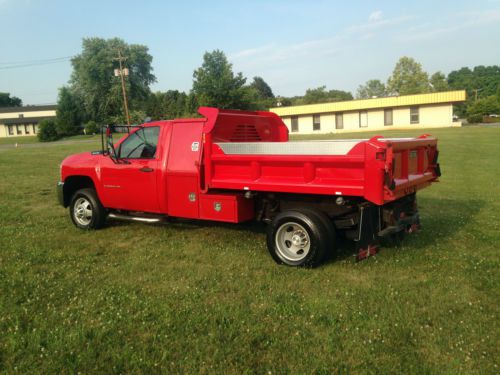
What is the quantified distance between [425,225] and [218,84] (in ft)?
175

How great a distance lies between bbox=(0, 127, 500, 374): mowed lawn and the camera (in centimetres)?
364

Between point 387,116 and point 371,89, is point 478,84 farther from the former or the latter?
point 387,116

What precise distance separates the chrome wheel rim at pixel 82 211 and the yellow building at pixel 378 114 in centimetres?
4094

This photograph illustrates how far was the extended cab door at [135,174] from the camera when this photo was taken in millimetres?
7195

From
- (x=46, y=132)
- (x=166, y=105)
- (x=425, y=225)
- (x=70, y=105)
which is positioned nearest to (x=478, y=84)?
(x=166, y=105)

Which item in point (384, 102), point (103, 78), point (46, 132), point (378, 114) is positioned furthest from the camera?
point (103, 78)

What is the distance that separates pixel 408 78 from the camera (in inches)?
3295

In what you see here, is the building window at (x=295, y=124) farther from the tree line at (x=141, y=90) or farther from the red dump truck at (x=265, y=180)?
the red dump truck at (x=265, y=180)

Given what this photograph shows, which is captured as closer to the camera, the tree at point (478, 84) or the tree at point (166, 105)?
the tree at point (166, 105)

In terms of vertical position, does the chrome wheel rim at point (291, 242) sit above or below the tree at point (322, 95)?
below

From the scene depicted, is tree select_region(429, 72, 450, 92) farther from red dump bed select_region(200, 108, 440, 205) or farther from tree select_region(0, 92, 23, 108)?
tree select_region(0, 92, 23, 108)

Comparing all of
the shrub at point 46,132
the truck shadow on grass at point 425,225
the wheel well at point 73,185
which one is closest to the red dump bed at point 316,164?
the truck shadow on grass at point 425,225

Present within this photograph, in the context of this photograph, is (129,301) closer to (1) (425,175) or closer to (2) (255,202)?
(2) (255,202)

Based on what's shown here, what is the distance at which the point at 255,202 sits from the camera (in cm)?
658
